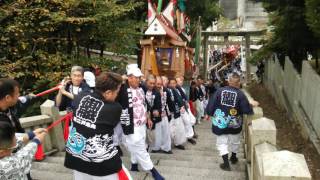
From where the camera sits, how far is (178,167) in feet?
19.6

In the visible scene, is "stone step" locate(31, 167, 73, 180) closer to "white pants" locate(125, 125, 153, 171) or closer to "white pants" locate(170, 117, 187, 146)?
"white pants" locate(125, 125, 153, 171)

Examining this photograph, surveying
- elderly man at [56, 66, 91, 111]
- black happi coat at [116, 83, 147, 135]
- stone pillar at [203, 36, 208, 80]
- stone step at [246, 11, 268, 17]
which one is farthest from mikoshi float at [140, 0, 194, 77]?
stone step at [246, 11, 268, 17]

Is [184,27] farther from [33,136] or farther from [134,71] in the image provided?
[33,136]

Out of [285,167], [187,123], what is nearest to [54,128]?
[187,123]

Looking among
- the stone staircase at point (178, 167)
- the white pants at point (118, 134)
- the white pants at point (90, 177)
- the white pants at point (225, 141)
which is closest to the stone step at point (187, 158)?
the stone staircase at point (178, 167)

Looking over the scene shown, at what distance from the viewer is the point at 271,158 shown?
9.73ft

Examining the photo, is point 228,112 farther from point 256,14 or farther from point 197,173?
point 256,14

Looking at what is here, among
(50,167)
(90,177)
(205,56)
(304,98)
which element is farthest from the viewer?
(205,56)

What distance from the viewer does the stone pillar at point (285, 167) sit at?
8.92 feet

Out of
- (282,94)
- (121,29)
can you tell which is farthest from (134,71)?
(282,94)

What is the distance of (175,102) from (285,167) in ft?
16.6

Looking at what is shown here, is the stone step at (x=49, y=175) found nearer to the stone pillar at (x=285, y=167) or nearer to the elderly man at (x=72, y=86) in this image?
the elderly man at (x=72, y=86)

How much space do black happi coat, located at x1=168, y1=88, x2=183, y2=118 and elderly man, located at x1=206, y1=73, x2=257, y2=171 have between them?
1.60 meters

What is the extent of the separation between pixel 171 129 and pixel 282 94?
352 inches
